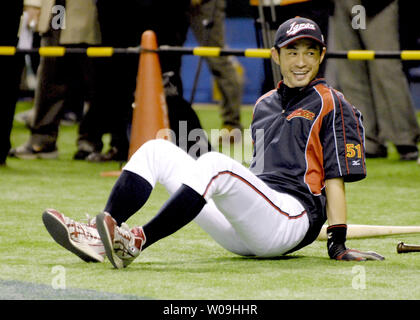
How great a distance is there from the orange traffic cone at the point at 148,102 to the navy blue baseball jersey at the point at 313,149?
9.23 feet

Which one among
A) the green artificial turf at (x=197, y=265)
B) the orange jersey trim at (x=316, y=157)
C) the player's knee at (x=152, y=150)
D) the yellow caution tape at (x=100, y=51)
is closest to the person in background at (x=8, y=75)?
the yellow caution tape at (x=100, y=51)

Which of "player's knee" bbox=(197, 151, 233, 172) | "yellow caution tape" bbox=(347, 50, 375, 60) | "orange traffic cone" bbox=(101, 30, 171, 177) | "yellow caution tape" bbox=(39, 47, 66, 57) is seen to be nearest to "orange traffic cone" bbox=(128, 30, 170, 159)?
"orange traffic cone" bbox=(101, 30, 171, 177)

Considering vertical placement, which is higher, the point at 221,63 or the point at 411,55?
the point at 221,63

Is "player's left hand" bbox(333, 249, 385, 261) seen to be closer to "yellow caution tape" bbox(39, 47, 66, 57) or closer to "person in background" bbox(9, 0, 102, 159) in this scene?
"yellow caution tape" bbox(39, 47, 66, 57)

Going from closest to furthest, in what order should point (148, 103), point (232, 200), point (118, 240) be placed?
point (118, 240) < point (232, 200) < point (148, 103)

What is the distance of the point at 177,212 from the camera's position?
3.57 metres

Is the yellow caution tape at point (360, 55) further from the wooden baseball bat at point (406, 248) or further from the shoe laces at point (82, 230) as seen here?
the shoe laces at point (82, 230)

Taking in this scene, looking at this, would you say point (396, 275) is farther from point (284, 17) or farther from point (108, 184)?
point (284, 17)

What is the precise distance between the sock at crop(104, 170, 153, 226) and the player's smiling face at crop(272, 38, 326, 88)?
2.52 feet

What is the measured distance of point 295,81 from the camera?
4.04 metres

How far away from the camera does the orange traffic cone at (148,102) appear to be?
22.4 feet

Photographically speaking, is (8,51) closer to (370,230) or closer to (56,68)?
(56,68)

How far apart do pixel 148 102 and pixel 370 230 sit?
2.75 metres

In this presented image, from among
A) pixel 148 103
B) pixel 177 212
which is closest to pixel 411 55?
A: pixel 148 103
